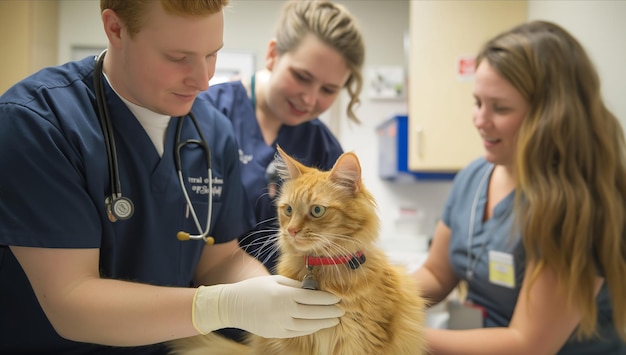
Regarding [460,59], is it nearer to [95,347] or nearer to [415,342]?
[415,342]

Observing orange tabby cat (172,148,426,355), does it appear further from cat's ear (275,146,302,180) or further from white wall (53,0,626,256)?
white wall (53,0,626,256)

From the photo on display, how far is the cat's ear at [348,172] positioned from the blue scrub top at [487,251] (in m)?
0.76

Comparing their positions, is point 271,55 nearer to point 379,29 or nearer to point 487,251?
point 379,29

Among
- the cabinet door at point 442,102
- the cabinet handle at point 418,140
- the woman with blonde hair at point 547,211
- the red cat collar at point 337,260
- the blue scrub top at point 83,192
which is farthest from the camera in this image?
the cabinet handle at point 418,140

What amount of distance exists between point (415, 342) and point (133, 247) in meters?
0.69

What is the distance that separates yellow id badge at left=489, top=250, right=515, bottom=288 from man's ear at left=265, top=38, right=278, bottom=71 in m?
1.00

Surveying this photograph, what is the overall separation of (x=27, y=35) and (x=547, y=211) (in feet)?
4.79

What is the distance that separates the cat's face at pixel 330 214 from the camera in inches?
34.9

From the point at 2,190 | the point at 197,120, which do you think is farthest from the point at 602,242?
the point at 2,190

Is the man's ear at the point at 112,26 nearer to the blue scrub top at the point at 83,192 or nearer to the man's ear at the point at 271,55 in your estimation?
the blue scrub top at the point at 83,192

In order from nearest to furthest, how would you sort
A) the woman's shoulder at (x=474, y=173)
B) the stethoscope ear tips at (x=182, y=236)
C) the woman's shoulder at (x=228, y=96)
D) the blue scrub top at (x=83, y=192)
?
1. the blue scrub top at (x=83, y=192)
2. the stethoscope ear tips at (x=182, y=236)
3. the woman's shoulder at (x=228, y=96)
4. the woman's shoulder at (x=474, y=173)

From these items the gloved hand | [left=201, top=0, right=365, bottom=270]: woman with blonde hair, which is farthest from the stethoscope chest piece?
[left=201, top=0, right=365, bottom=270]: woman with blonde hair

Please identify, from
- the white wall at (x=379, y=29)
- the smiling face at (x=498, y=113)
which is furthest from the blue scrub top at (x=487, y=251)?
the white wall at (x=379, y=29)

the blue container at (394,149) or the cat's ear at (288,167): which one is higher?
the blue container at (394,149)
